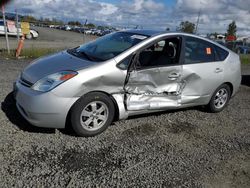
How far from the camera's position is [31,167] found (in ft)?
10.4

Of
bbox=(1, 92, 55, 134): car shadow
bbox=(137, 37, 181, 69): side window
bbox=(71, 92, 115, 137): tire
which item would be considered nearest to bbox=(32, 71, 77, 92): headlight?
bbox=(71, 92, 115, 137): tire

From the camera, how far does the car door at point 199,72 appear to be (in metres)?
4.83

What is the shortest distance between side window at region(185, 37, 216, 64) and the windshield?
2.85 ft

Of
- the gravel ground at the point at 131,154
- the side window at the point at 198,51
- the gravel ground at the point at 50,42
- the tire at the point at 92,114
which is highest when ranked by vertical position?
the side window at the point at 198,51

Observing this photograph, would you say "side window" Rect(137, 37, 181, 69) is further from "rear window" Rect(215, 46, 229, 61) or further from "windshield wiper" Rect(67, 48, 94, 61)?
"rear window" Rect(215, 46, 229, 61)

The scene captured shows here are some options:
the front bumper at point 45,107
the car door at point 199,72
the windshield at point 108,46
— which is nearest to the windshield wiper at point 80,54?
the windshield at point 108,46

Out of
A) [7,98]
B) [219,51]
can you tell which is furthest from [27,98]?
[219,51]

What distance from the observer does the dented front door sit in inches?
166

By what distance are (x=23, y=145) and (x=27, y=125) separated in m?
0.62

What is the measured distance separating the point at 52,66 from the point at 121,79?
3.33 ft

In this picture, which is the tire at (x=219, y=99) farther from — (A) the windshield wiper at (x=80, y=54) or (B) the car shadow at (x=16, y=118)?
(B) the car shadow at (x=16, y=118)

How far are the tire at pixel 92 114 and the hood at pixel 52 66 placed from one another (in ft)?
1.57

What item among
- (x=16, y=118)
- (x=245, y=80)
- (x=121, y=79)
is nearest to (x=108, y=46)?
(x=121, y=79)

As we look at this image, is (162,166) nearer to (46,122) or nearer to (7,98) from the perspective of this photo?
(46,122)
